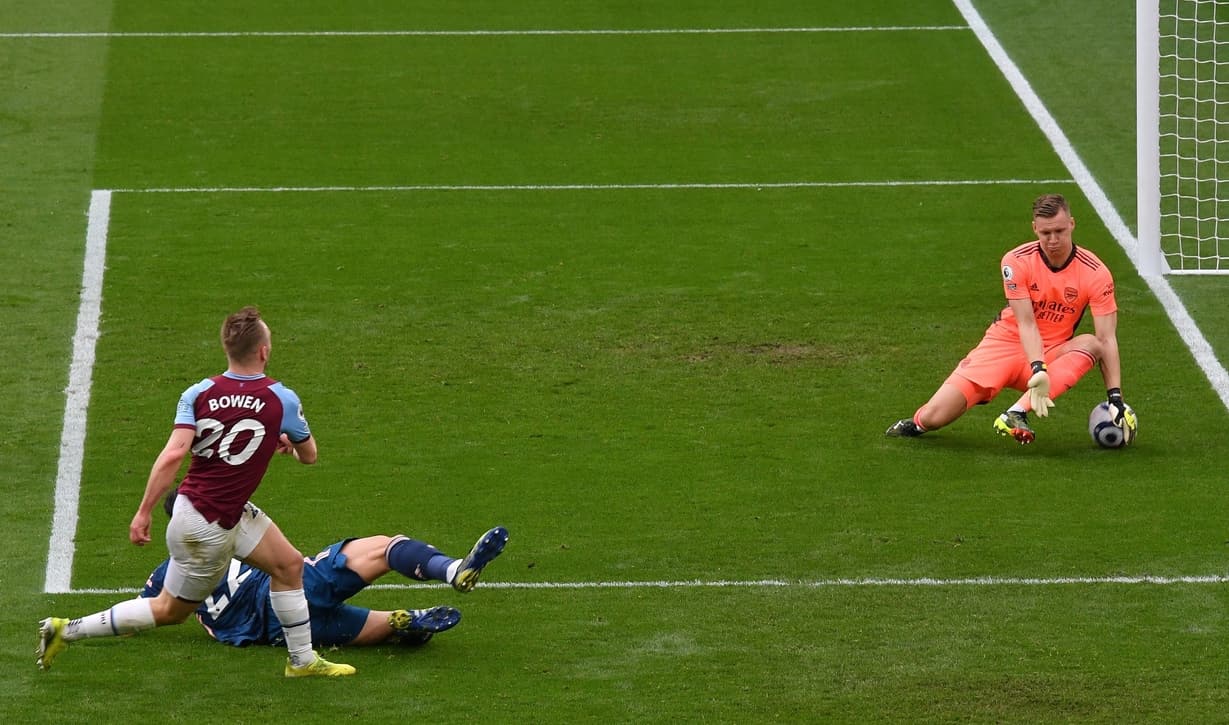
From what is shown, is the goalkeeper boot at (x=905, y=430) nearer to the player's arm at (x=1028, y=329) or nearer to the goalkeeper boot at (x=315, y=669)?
the player's arm at (x=1028, y=329)

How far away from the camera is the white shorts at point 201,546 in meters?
7.63

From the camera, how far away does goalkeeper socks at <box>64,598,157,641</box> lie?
311 inches

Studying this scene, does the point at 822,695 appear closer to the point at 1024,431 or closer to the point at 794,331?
the point at 1024,431

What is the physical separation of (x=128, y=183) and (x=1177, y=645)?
1047 cm

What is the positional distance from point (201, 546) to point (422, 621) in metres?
1.05

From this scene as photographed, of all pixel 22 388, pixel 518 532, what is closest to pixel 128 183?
pixel 22 388

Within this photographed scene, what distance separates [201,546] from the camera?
7672 mm

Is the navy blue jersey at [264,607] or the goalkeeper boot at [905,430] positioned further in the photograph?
the goalkeeper boot at [905,430]

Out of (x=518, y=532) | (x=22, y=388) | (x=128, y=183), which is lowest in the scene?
(x=518, y=532)

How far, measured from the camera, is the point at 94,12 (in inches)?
839

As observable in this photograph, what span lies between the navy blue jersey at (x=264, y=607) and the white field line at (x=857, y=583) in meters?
0.83

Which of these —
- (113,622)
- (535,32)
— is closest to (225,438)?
(113,622)

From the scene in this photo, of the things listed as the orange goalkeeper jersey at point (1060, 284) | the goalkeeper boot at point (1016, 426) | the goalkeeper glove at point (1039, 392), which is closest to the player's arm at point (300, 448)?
the goalkeeper glove at point (1039, 392)

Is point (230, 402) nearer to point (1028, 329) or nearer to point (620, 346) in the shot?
point (1028, 329)
